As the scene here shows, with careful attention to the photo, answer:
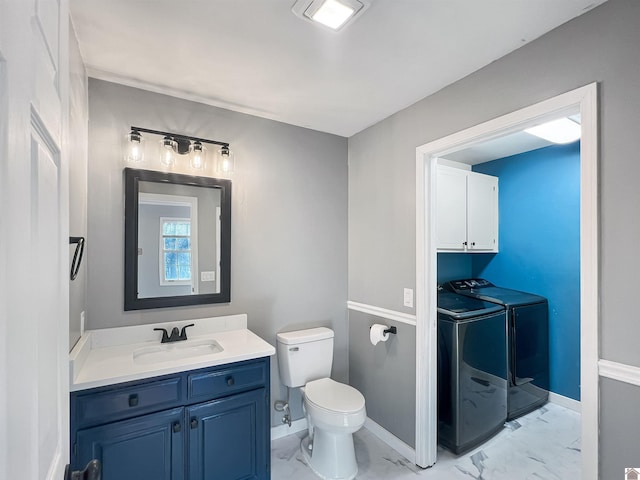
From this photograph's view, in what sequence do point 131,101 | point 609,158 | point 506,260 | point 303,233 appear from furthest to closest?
1. point 506,260
2. point 303,233
3. point 131,101
4. point 609,158

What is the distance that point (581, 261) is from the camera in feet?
4.48

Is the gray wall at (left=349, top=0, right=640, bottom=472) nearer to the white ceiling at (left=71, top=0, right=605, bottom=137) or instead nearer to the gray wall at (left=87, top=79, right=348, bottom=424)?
the white ceiling at (left=71, top=0, right=605, bottom=137)

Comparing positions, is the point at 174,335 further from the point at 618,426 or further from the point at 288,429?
the point at 618,426

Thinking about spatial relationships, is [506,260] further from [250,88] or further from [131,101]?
[131,101]

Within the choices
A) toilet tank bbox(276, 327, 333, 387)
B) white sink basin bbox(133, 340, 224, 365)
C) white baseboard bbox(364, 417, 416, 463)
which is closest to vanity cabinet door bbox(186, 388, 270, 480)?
white sink basin bbox(133, 340, 224, 365)

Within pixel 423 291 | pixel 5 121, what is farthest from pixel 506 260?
pixel 5 121

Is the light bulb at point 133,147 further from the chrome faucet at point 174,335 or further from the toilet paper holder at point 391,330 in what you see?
the toilet paper holder at point 391,330

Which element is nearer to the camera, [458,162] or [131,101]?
[131,101]

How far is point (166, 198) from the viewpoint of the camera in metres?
2.08

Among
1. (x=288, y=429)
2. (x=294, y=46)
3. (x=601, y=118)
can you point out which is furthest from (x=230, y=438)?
(x=601, y=118)

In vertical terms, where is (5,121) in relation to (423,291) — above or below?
above

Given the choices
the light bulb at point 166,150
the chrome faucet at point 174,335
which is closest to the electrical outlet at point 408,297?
the chrome faucet at point 174,335

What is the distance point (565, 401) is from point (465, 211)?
1941 mm

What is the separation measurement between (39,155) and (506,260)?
3708 mm
